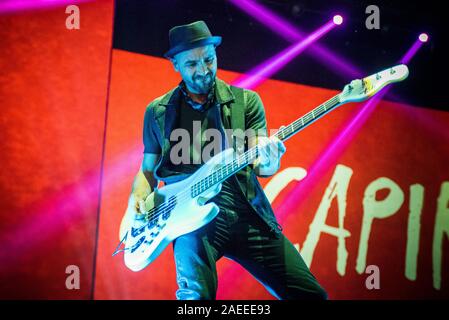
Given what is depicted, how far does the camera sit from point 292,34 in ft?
15.5

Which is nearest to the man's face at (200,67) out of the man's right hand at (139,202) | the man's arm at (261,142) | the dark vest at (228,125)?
the dark vest at (228,125)

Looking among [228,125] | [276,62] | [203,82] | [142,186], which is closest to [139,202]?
[142,186]

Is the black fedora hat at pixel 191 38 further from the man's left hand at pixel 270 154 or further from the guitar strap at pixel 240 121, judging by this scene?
the man's left hand at pixel 270 154

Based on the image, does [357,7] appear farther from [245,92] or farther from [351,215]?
[245,92]

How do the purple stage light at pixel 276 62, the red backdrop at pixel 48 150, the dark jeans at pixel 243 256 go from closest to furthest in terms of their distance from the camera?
the dark jeans at pixel 243 256 → the red backdrop at pixel 48 150 → the purple stage light at pixel 276 62

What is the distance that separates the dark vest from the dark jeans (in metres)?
0.09

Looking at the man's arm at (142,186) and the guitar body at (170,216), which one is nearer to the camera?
the guitar body at (170,216)

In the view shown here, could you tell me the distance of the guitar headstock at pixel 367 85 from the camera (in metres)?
2.76

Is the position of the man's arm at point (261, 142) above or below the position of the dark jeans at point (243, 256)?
above

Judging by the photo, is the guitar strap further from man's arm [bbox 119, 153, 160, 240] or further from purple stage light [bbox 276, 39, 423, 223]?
purple stage light [bbox 276, 39, 423, 223]

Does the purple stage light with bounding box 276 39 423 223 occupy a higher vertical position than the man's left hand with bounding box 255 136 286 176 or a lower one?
higher

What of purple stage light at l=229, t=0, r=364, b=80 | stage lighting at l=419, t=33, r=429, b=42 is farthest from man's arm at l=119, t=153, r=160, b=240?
stage lighting at l=419, t=33, r=429, b=42

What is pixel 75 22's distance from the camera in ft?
13.7

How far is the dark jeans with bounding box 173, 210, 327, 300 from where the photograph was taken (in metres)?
2.38
